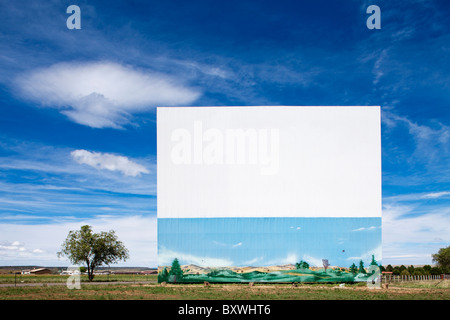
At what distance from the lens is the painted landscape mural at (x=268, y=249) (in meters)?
43.1

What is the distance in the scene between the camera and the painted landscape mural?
43.1 meters

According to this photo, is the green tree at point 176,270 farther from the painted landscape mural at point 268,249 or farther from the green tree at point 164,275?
the green tree at point 164,275

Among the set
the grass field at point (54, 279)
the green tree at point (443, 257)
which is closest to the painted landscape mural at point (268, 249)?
the grass field at point (54, 279)

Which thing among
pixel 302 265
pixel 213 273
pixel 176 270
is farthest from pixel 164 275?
pixel 302 265

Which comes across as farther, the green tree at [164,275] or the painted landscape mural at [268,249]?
the green tree at [164,275]

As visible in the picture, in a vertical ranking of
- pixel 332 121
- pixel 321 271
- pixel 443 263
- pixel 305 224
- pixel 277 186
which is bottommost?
pixel 443 263

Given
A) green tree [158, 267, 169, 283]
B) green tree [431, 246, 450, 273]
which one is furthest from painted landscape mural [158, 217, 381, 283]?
green tree [431, 246, 450, 273]

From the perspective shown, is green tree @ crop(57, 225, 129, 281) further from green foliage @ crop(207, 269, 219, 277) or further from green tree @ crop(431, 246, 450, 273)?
green tree @ crop(431, 246, 450, 273)

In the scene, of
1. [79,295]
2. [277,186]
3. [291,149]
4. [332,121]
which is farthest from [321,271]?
[79,295]

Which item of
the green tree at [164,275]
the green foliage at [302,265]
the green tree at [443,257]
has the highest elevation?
the green foliage at [302,265]

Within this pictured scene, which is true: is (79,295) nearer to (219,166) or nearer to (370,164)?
(219,166)

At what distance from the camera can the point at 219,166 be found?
43500mm
